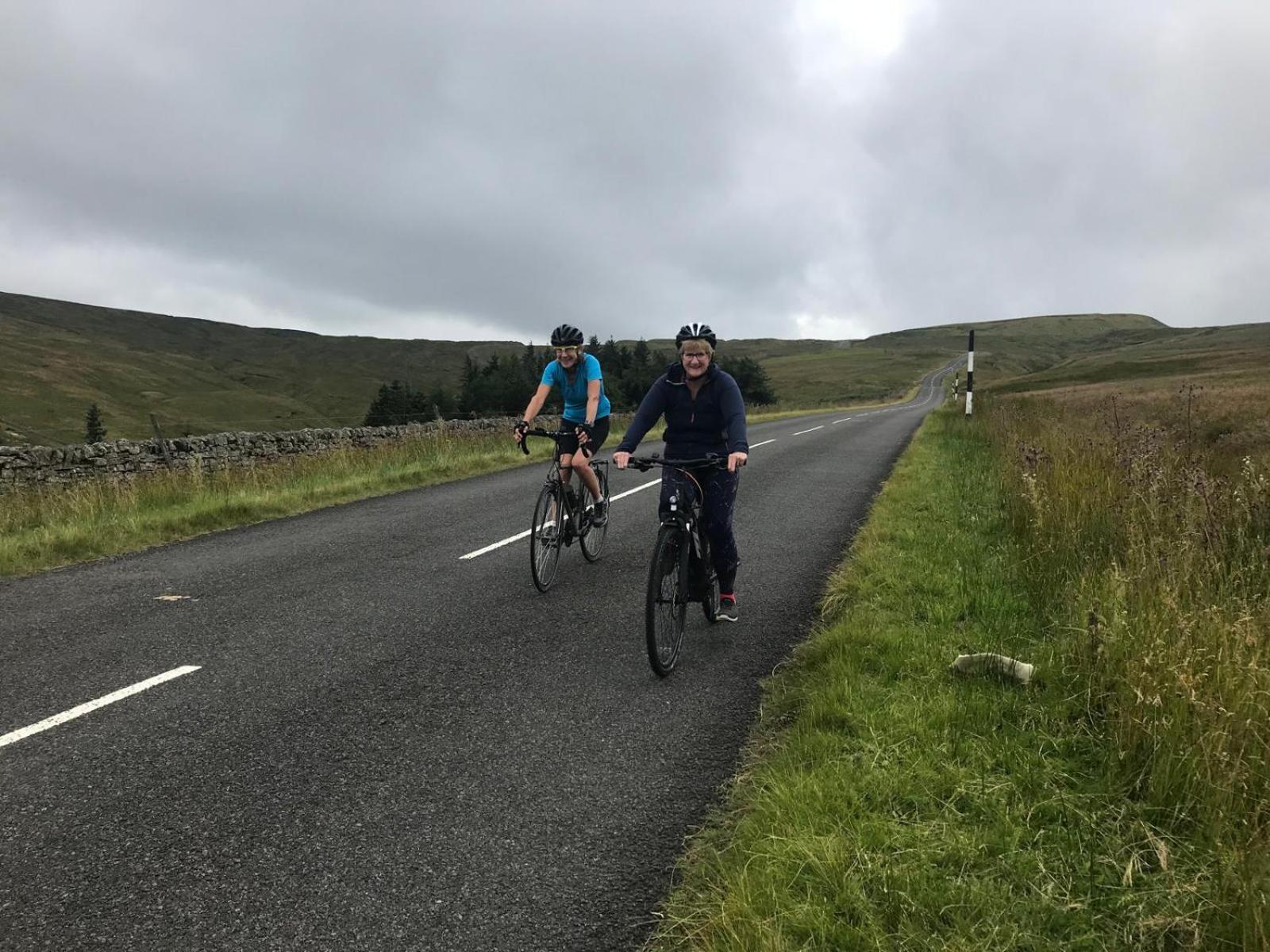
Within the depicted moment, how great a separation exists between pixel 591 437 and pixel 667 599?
2.81 metres

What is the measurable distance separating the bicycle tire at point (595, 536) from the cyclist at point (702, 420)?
2.21 metres

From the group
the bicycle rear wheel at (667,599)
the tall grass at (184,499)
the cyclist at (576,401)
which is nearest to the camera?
the bicycle rear wheel at (667,599)

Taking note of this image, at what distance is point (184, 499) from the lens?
11.2m

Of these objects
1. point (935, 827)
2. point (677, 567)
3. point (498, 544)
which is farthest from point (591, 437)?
point (935, 827)

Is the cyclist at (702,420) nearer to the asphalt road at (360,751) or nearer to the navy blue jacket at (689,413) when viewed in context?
the navy blue jacket at (689,413)

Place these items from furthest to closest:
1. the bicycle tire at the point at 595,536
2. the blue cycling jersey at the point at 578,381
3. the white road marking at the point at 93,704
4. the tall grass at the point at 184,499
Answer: the tall grass at the point at 184,499 < the bicycle tire at the point at 595,536 < the blue cycling jersey at the point at 578,381 < the white road marking at the point at 93,704

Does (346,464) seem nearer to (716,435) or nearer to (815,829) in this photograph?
(716,435)

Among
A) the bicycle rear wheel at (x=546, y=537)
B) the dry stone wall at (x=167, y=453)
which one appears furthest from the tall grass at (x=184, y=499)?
the bicycle rear wheel at (x=546, y=537)

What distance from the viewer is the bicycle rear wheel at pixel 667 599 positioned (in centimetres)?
452

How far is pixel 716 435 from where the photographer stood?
5445mm

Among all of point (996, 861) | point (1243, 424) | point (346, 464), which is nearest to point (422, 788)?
point (996, 861)

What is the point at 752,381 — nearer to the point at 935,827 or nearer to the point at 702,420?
the point at 702,420

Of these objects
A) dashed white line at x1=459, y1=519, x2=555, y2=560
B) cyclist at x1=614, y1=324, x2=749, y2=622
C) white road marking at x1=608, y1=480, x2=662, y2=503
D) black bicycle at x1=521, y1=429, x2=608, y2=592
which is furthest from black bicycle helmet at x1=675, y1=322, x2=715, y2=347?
white road marking at x1=608, y1=480, x2=662, y2=503

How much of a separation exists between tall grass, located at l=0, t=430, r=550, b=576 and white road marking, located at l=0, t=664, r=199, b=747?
4262mm
